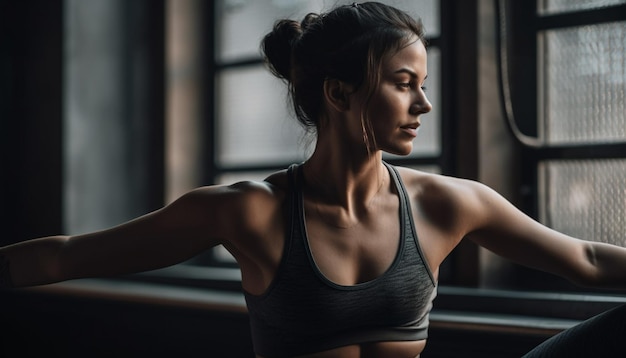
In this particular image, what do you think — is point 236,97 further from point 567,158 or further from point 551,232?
point 551,232

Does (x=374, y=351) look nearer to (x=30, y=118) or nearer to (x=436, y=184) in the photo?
(x=436, y=184)

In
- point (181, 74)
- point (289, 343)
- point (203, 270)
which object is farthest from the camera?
point (181, 74)

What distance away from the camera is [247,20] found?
252 cm

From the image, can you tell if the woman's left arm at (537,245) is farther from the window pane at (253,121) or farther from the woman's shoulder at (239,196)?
the window pane at (253,121)

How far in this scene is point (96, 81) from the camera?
8.55ft

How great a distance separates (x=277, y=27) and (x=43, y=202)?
1.59 metres

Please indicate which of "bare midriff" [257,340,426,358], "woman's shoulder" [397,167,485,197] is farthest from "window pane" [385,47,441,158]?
"bare midriff" [257,340,426,358]

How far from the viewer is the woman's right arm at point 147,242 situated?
1.30 metres

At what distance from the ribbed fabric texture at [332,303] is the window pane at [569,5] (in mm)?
837

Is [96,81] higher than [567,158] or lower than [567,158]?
higher

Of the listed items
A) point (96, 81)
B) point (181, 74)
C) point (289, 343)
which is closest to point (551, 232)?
point (289, 343)

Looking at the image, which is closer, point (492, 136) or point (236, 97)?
point (492, 136)

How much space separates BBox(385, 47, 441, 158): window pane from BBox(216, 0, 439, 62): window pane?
462mm

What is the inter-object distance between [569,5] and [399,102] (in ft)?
2.67
